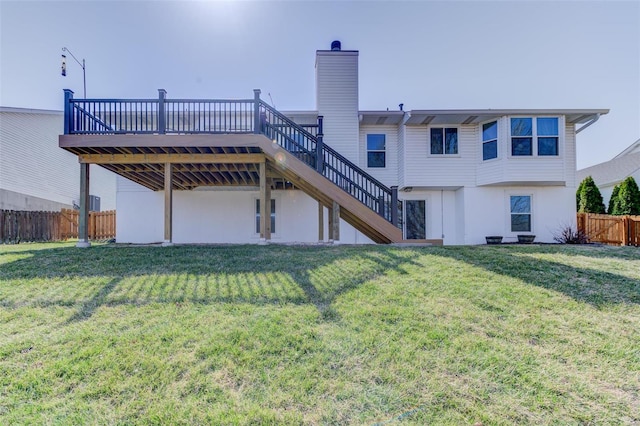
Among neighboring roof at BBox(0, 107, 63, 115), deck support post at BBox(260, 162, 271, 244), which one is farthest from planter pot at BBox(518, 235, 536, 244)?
neighboring roof at BBox(0, 107, 63, 115)

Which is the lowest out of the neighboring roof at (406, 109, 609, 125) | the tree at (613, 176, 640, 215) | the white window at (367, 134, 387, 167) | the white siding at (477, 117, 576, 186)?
the tree at (613, 176, 640, 215)

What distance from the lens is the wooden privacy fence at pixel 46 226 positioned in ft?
38.1

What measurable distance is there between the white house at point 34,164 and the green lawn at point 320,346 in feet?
42.8

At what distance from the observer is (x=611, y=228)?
11.2 metres

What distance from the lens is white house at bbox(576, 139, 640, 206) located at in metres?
17.1

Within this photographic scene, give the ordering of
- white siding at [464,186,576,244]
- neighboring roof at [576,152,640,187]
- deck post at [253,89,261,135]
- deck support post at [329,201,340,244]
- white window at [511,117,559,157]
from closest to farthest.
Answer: deck post at [253,89,261,135], deck support post at [329,201,340,244], white window at [511,117,559,157], white siding at [464,186,576,244], neighboring roof at [576,152,640,187]

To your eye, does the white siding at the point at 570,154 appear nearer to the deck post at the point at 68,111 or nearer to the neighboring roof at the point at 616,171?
the neighboring roof at the point at 616,171

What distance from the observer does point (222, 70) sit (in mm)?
11797

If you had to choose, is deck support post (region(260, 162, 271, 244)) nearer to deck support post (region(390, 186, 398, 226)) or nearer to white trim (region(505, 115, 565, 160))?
deck support post (region(390, 186, 398, 226))

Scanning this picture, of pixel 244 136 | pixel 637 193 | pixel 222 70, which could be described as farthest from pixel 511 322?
pixel 637 193

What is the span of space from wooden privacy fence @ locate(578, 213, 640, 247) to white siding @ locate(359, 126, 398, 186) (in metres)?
6.89

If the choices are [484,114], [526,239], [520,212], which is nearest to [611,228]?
[520,212]

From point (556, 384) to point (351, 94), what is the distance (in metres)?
10.3

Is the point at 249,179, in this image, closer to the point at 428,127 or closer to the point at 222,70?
the point at 222,70
